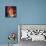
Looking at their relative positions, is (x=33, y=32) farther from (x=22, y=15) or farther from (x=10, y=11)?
(x=10, y=11)

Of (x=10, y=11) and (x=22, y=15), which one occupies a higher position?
(x=10, y=11)

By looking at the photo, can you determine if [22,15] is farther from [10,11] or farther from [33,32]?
[33,32]

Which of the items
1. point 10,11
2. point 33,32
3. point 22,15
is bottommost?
point 33,32

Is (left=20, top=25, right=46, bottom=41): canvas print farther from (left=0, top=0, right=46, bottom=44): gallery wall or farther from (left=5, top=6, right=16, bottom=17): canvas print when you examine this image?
(left=5, top=6, right=16, bottom=17): canvas print

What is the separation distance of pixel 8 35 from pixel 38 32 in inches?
34.4

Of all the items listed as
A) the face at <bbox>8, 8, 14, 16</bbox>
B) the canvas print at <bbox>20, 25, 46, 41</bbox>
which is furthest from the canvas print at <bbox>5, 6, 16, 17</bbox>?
the canvas print at <bbox>20, 25, 46, 41</bbox>

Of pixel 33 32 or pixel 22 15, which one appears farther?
pixel 22 15

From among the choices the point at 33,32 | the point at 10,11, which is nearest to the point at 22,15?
the point at 10,11

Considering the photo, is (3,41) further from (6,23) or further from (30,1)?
(30,1)

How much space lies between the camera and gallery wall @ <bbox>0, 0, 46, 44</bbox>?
3830 mm

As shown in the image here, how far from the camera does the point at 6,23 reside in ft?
12.6

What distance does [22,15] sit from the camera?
12.8 ft

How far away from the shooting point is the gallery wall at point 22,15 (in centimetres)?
383

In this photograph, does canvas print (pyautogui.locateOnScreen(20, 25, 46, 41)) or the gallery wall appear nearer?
canvas print (pyautogui.locateOnScreen(20, 25, 46, 41))
